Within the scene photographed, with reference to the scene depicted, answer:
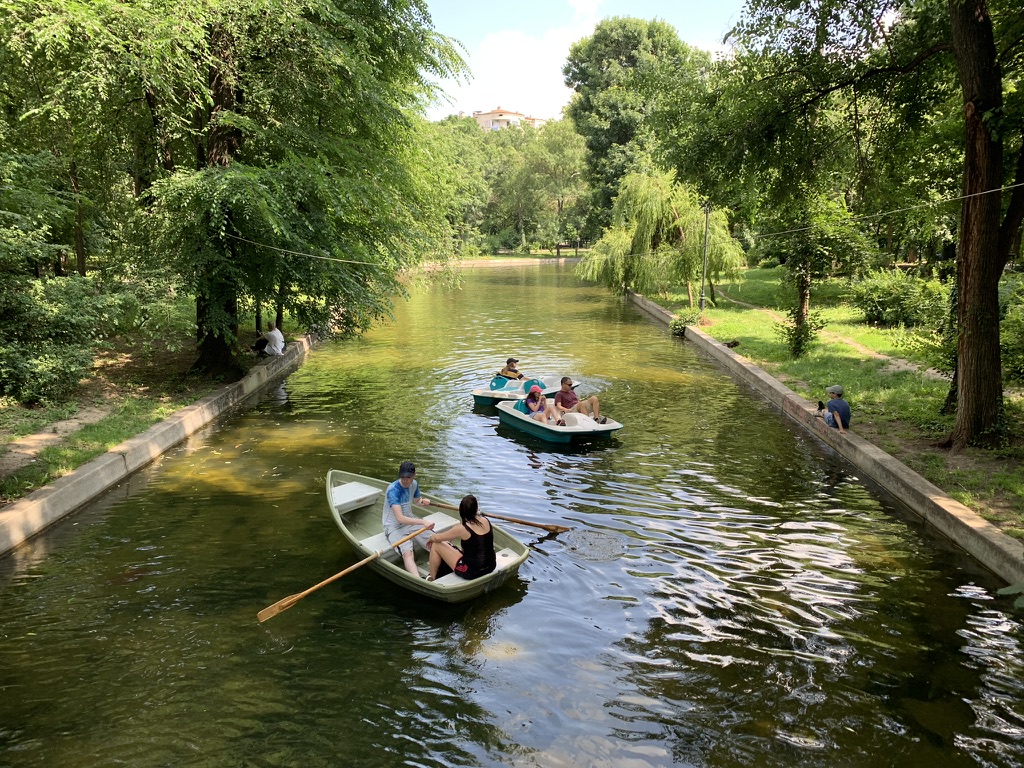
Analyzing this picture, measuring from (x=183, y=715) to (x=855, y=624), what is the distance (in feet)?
19.9

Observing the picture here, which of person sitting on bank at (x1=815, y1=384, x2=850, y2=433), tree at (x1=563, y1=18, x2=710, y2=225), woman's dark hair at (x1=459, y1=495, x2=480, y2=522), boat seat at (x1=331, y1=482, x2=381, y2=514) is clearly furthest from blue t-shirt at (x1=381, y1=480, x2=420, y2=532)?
tree at (x1=563, y1=18, x2=710, y2=225)

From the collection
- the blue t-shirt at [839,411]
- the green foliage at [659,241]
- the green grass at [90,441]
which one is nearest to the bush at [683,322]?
the green foliage at [659,241]

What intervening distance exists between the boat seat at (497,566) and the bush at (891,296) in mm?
17414

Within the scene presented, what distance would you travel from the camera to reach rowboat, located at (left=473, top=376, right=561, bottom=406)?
1491cm

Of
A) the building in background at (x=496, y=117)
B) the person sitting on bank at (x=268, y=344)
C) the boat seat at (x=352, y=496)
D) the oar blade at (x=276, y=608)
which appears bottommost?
the oar blade at (x=276, y=608)

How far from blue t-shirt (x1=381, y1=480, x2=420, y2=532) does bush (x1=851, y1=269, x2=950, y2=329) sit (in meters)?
17.7

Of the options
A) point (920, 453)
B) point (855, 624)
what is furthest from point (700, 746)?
point (920, 453)

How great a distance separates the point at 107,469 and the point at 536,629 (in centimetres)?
725

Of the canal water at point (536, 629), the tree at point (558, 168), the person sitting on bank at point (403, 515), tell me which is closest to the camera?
the canal water at point (536, 629)

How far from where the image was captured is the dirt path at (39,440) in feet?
32.5

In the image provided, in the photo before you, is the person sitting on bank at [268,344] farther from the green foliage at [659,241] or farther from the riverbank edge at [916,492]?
the green foliage at [659,241]

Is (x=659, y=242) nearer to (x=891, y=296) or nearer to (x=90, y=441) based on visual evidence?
(x=891, y=296)

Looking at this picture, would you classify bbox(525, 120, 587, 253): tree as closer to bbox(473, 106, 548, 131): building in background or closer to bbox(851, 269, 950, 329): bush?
bbox(851, 269, 950, 329): bush

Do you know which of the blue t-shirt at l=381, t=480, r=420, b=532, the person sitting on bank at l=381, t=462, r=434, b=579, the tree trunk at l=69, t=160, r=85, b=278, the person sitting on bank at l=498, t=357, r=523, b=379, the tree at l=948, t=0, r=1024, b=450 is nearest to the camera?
the person sitting on bank at l=381, t=462, r=434, b=579
